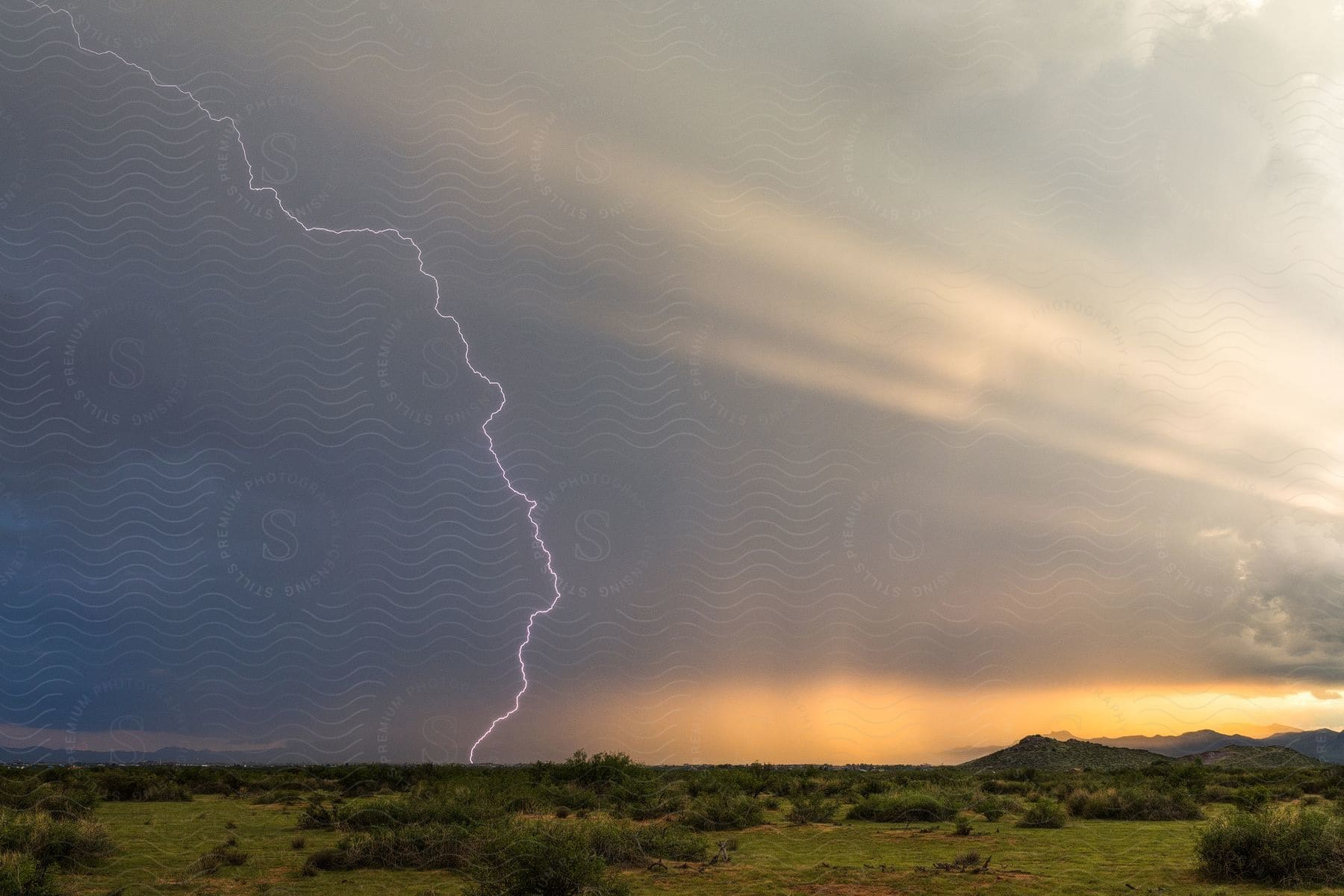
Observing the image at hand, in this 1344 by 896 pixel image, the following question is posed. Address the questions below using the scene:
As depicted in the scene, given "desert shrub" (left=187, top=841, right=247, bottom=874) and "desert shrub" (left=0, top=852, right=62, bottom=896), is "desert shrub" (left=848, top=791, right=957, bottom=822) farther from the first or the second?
"desert shrub" (left=0, top=852, right=62, bottom=896)

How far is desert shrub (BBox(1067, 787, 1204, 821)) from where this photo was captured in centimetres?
2684

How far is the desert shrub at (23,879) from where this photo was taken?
43.5 feet

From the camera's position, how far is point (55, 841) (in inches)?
693

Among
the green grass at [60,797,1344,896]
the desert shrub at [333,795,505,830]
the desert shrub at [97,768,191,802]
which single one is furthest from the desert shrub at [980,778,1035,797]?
the desert shrub at [97,768,191,802]

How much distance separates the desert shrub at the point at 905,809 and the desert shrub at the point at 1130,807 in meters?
4.37

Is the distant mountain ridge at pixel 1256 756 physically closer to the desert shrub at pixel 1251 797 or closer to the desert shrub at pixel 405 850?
the desert shrub at pixel 1251 797

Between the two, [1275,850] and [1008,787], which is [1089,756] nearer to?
[1008,787]

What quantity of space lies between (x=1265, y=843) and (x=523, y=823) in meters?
15.9

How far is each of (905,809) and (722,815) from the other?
18.3 feet

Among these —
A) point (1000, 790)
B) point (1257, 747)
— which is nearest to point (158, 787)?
point (1000, 790)

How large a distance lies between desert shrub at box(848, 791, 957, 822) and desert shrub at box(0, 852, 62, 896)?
20.3 m

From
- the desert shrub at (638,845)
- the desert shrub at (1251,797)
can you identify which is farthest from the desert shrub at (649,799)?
the desert shrub at (1251,797)

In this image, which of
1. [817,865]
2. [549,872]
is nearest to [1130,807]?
[817,865]

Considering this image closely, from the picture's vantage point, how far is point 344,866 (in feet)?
59.6
